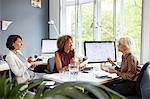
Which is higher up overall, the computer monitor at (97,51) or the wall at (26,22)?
the wall at (26,22)

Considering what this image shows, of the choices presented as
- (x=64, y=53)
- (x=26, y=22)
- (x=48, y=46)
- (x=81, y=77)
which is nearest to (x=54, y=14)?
(x=26, y=22)

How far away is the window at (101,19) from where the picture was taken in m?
4.55

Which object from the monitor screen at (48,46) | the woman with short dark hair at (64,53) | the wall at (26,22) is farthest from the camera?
the monitor screen at (48,46)

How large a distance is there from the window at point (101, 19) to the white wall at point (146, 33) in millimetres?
148

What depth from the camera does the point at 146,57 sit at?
4.15m

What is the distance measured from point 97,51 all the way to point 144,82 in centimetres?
83

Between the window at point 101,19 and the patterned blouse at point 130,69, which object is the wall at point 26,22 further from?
the patterned blouse at point 130,69

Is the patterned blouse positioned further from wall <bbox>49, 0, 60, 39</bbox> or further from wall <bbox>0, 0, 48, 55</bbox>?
wall <bbox>49, 0, 60, 39</bbox>

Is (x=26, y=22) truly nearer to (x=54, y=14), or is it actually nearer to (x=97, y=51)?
(x=54, y=14)

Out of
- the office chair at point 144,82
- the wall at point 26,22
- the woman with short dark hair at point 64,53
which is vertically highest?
the wall at point 26,22

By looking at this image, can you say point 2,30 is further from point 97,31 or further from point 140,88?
point 140,88

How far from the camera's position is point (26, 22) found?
218 inches

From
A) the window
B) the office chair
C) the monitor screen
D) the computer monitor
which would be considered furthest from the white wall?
the monitor screen

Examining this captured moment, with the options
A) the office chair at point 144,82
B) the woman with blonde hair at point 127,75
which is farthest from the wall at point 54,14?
the office chair at point 144,82
